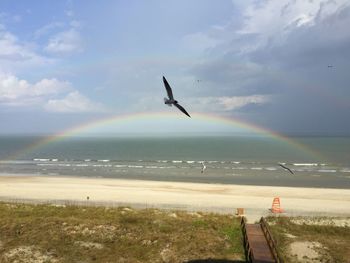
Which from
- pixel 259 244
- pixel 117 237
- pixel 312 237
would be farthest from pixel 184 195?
pixel 259 244

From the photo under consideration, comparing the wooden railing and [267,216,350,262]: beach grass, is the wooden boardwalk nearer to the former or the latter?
the wooden railing

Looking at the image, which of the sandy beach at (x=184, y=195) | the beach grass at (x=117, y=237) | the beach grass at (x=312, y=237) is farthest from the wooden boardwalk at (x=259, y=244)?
the sandy beach at (x=184, y=195)

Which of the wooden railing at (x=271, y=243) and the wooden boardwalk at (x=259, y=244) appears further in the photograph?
the wooden boardwalk at (x=259, y=244)

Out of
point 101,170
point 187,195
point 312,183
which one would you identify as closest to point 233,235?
point 187,195

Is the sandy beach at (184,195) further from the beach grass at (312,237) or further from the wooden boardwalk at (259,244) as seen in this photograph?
the wooden boardwalk at (259,244)

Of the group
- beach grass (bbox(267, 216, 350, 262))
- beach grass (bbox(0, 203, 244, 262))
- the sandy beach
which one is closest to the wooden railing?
beach grass (bbox(267, 216, 350, 262))

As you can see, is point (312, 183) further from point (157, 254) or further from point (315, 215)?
point (157, 254)
